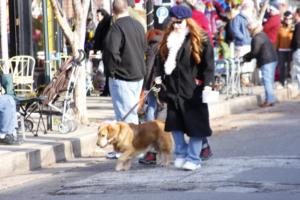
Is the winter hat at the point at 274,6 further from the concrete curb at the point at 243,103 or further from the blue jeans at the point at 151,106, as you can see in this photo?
the blue jeans at the point at 151,106

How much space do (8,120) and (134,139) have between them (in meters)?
2.46

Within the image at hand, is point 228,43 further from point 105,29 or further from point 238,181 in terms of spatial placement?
point 238,181

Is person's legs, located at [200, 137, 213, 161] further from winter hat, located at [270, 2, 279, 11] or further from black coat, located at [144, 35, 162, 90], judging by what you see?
winter hat, located at [270, 2, 279, 11]

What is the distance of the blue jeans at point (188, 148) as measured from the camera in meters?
11.2

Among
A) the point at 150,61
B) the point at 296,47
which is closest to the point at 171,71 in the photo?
the point at 150,61

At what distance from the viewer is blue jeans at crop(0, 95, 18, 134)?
13078 mm

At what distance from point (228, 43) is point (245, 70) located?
0.96 meters

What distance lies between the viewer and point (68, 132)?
14.6 metres

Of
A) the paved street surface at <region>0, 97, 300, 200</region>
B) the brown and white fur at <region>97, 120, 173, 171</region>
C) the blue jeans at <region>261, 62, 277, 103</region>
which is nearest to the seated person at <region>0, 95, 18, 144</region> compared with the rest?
the paved street surface at <region>0, 97, 300, 200</region>

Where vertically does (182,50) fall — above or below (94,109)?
above

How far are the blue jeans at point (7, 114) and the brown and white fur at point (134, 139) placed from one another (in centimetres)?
213

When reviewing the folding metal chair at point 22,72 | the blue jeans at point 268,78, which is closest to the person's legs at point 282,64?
the blue jeans at point 268,78

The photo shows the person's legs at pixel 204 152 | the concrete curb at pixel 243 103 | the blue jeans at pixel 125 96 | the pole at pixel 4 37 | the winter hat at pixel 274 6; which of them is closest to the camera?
the person's legs at pixel 204 152

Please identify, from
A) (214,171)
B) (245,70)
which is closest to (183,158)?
(214,171)
